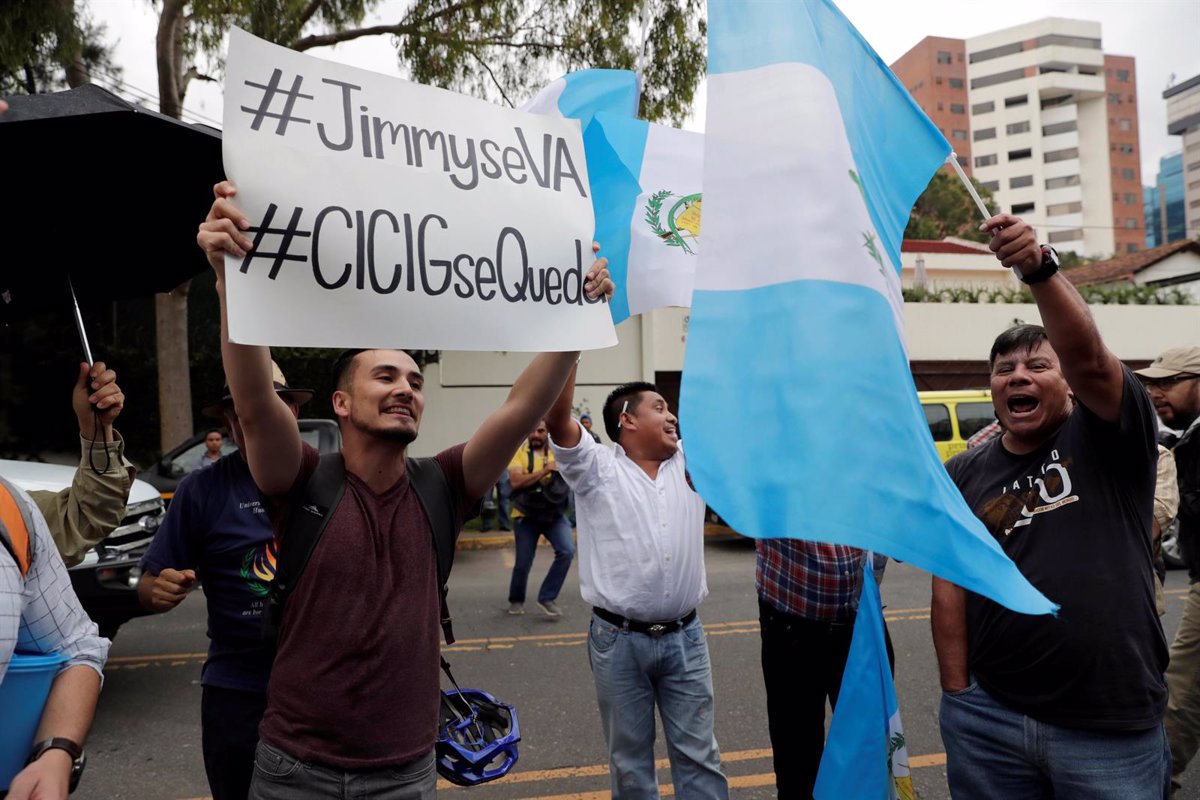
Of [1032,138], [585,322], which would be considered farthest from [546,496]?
[1032,138]

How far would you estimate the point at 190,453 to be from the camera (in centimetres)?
1037

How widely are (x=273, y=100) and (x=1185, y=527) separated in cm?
426

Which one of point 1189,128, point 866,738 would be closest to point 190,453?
point 866,738

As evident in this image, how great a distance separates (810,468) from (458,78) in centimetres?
1264

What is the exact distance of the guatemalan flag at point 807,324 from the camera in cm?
184

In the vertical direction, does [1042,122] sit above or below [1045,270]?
above

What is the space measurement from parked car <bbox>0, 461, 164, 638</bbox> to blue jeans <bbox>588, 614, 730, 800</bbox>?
3482 mm

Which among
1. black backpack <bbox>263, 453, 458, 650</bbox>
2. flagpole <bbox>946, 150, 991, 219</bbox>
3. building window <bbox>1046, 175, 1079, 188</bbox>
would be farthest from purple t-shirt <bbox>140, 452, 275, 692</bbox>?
building window <bbox>1046, 175, 1079, 188</bbox>

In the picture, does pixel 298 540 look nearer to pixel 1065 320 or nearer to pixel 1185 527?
pixel 1065 320

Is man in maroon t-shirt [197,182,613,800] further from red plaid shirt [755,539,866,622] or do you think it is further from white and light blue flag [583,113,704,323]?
red plaid shirt [755,539,866,622]

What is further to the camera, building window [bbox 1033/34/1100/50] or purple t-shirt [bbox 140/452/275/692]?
building window [bbox 1033/34/1100/50]

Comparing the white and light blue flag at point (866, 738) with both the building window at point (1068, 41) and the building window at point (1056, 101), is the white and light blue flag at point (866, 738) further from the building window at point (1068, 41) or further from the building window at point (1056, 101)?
the building window at point (1068, 41)

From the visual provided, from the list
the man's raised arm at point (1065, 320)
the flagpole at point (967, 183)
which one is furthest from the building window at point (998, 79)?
the man's raised arm at point (1065, 320)

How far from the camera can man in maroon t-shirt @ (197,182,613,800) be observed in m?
2.24
